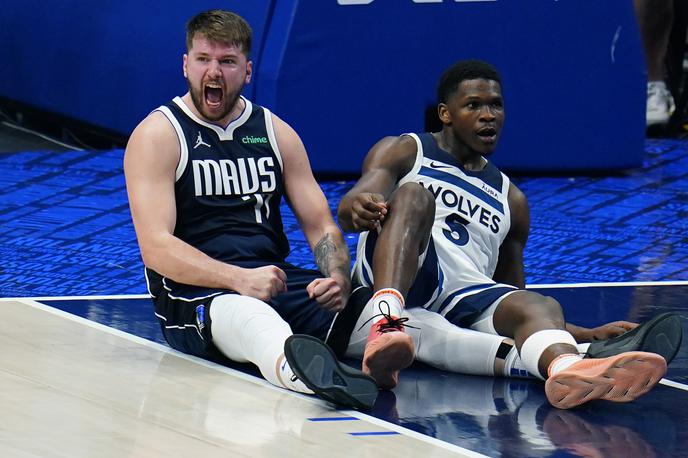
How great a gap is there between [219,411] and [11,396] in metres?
Result: 0.65

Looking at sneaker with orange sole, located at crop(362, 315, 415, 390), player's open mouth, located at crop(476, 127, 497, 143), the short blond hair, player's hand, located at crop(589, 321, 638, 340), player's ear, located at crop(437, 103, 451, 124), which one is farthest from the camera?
player's ear, located at crop(437, 103, 451, 124)

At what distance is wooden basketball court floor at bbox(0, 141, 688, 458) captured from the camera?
4.30m

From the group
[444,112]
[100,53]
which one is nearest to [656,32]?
[100,53]

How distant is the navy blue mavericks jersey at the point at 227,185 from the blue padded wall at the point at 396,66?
344 centimetres

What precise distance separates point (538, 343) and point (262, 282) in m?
0.95

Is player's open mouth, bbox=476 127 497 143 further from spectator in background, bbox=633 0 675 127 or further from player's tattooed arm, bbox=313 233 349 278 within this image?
spectator in background, bbox=633 0 675 127

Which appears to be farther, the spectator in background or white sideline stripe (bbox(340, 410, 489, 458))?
the spectator in background

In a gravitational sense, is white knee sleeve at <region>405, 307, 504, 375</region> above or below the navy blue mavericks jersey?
below

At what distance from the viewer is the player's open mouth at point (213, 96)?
534 centimetres

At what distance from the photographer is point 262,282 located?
5.07 m

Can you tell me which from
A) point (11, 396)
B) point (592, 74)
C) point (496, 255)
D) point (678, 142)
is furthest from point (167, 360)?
point (678, 142)

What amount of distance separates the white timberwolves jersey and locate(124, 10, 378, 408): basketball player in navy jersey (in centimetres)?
29

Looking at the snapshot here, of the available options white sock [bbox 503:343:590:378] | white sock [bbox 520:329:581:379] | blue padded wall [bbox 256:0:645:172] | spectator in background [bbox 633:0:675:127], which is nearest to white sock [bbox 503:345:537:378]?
white sock [bbox 503:343:590:378]

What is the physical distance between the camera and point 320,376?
4.59 meters
